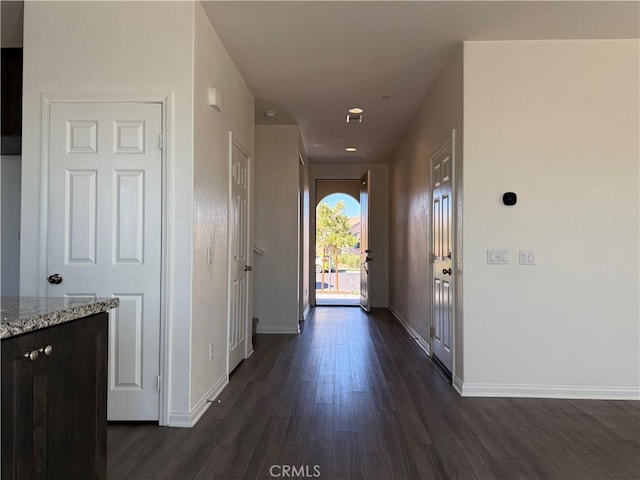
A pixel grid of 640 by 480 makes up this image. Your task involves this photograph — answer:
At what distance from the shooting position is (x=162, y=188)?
2.72 m

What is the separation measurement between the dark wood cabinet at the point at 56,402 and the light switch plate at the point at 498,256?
266 centimetres

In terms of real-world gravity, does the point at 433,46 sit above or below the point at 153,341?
above

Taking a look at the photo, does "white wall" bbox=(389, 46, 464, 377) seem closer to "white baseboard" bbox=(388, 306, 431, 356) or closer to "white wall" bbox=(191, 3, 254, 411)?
"white baseboard" bbox=(388, 306, 431, 356)

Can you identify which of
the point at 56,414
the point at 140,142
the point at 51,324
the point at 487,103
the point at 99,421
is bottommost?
the point at 99,421

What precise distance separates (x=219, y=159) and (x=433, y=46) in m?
1.85

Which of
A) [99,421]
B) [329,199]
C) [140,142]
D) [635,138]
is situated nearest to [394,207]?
[329,199]

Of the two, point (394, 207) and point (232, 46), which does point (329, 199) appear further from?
point (232, 46)

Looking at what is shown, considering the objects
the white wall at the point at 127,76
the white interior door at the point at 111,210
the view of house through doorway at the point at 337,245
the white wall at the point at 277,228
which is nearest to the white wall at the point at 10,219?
the white wall at the point at 127,76

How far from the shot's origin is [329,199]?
11125 millimetres

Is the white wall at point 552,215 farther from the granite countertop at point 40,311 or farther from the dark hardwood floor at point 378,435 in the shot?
the granite countertop at point 40,311

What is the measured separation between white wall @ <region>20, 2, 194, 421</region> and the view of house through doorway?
849 cm

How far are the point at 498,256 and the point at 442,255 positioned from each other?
0.76m

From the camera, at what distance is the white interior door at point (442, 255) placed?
3711 mm

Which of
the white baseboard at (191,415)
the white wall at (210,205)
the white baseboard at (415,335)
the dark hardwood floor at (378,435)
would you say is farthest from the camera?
the white baseboard at (415,335)
